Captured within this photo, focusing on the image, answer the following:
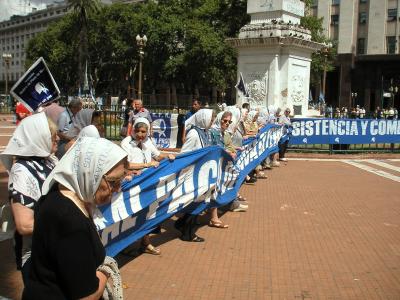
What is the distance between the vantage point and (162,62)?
169ft

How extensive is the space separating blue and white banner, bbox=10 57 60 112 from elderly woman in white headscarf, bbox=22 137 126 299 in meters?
4.80

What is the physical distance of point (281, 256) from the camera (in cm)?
628

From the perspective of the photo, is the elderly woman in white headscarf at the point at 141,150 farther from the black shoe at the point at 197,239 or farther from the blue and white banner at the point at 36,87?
the blue and white banner at the point at 36,87

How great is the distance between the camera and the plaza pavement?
5.14 metres

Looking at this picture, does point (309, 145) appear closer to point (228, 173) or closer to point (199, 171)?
point (228, 173)

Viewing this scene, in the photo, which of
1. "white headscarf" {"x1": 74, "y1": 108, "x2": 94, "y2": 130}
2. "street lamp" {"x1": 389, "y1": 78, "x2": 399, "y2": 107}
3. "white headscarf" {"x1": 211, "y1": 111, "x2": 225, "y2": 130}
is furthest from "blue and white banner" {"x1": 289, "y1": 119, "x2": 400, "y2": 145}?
"street lamp" {"x1": 389, "y1": 78, "x2": 399, "y2": 107}

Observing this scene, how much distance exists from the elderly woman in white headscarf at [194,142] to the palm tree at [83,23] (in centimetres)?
5370

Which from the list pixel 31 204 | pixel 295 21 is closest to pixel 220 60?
pixel 295 21

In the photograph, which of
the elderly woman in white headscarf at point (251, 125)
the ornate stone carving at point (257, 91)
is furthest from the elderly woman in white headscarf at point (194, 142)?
the ornate stone carving at point (257, 91)

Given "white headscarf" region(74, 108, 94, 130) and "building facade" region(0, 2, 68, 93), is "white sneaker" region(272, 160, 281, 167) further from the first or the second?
"building facade" region(0, 2, 68, 93)

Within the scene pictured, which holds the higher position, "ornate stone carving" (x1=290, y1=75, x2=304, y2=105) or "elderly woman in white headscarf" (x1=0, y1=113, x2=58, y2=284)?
"ornate stone carving" (x1=290, y1=75, x2=304, y2=105)

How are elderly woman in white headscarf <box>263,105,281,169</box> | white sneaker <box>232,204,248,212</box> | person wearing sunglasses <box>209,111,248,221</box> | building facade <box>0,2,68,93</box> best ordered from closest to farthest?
1. person wearing sunglasses <box>209,111,248,221</box>
2. white sneaker <box>232,204,248,212</box>
3. elderly woman in white headscarf <box>263,105,281,169</box>
4. building facade <box>0,2,68,93</box>

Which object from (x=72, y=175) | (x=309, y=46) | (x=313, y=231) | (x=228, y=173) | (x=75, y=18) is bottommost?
(x=313, y=231)

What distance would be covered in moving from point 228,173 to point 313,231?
1.67 metres
